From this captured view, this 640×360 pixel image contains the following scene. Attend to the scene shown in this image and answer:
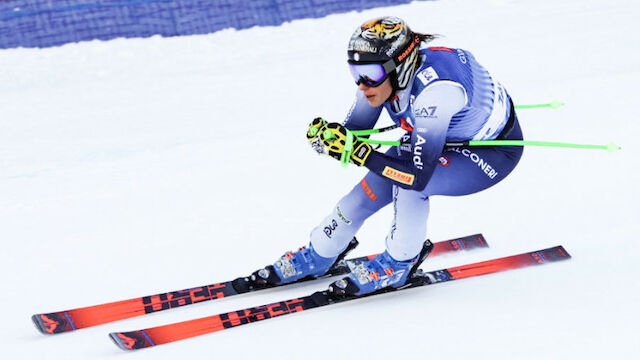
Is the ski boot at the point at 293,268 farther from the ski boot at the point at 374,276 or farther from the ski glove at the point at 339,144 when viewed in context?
the ski glove at the point at 339,144

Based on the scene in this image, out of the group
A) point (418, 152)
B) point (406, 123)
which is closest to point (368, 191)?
point (406, 123)

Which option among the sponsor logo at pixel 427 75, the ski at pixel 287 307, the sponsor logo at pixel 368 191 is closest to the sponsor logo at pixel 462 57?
the sponsor logo at pixel 427 75

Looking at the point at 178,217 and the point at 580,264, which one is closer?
the point at 580,264

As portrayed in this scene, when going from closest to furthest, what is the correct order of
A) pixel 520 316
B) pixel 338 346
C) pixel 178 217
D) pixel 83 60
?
pixel 338 346
pixel 520 316
pixel 178 217
pixel 83 60

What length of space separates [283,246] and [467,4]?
4.47m

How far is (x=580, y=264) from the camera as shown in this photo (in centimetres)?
327

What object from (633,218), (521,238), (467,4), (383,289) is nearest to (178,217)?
(383,289)

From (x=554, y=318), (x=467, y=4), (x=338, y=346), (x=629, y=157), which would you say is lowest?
(x=554, y=318)

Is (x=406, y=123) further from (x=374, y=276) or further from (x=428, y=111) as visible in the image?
(x=374, y=276)

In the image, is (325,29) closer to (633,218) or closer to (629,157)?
(629,157)

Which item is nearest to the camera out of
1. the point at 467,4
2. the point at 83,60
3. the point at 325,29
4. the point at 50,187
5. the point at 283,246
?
the point at 283,246

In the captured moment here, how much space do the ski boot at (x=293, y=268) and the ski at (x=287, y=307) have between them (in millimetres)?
221

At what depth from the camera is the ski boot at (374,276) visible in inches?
117

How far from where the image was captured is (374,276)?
2.98 meters
